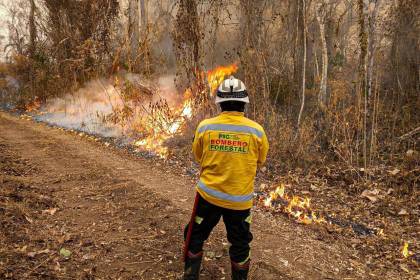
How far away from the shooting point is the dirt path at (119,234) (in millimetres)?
3986

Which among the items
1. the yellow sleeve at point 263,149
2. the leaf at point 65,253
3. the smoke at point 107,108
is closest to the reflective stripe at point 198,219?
the yellow sleeve at point 263,149

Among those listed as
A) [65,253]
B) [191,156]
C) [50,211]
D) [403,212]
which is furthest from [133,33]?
[403,212]

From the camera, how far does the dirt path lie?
3.99m

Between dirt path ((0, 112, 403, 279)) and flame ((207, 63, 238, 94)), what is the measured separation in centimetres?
345

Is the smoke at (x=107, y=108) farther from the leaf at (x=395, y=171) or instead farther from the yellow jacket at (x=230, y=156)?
the yellow jacket at (x=230, y=156)

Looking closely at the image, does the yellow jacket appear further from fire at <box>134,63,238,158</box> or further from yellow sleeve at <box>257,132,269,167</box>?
fire at <box>134,63,238,158</box>

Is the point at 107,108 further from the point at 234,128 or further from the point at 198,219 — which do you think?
the point at 234,128

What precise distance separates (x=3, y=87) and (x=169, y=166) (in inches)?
720

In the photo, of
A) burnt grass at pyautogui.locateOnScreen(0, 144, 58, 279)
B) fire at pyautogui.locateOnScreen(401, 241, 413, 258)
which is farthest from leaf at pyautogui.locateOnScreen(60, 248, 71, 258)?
fire at pyautogui.locateOnScreen(401, 241, 413, 258)

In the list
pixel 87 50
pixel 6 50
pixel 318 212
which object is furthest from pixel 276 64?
pixel 6 50

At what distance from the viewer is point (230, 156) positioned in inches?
128

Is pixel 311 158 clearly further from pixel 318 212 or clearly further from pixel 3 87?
pixel 3 87

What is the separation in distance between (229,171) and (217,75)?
7.08m

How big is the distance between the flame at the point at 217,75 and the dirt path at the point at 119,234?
11.3 feet
